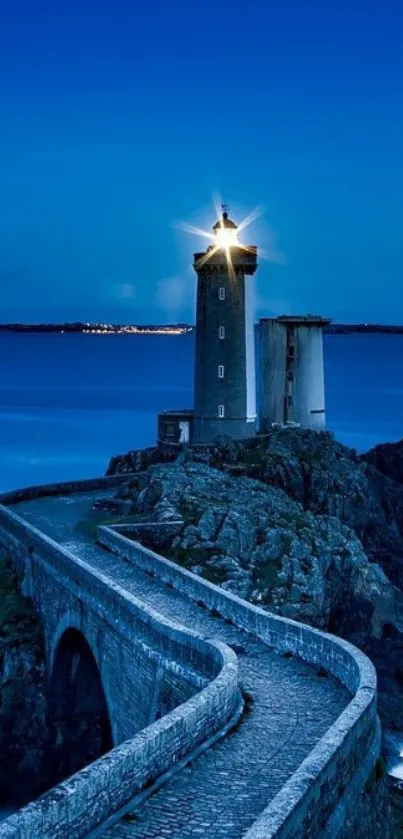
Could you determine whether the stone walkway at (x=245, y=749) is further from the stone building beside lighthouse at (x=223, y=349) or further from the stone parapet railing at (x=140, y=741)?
the stone building beside lighthouse at (x=223, y=349)

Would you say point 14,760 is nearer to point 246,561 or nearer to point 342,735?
point 246,561

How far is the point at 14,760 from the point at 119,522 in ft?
27.2

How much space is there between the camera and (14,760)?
20391 millimetres

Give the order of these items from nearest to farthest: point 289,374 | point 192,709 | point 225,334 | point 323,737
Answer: point 323,737
point 192,709
point 225,334
point 289,374

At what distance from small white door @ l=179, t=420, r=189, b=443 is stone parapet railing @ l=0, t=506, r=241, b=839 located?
22.6 metres

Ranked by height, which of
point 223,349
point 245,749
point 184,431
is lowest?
point 245,749

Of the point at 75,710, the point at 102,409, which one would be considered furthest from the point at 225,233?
the point at 102,409

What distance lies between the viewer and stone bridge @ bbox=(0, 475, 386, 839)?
32.2ft

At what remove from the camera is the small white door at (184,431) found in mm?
41438

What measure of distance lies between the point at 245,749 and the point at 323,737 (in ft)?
4.30

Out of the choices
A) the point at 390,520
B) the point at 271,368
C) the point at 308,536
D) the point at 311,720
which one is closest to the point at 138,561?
the point at 308,536

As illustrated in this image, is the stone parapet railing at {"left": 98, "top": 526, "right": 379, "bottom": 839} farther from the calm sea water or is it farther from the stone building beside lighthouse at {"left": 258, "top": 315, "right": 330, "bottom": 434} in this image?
the calm sea water

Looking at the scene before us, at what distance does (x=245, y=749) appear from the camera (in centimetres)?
1198

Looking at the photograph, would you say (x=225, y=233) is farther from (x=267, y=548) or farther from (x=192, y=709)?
(x=192, y=709)
